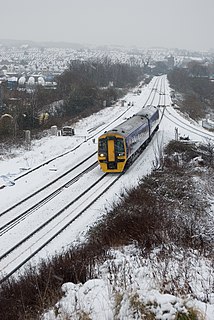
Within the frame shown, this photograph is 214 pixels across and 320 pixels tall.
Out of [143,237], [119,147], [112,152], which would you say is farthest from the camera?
[112,152]

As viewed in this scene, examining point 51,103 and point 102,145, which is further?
point 51,103

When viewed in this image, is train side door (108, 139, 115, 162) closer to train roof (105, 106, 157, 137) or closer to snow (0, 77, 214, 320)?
train roof (105, 106, 157, 137)

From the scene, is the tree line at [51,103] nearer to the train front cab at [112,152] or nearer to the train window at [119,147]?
the train front cab at [112,152]

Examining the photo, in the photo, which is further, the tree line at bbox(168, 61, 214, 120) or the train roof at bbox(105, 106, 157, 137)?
the tree line at bbox(168, 61, 214, 120)

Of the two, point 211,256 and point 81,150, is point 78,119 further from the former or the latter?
point 211,256

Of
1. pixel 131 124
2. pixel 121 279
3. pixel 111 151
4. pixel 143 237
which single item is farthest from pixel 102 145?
pixel 121 279

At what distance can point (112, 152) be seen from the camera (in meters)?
22.1

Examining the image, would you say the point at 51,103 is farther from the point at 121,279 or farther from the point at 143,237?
the point at 121,279

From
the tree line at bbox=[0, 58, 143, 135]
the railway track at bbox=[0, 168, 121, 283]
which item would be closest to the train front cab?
the railway track at bbox=[0, 168, 121, 283]

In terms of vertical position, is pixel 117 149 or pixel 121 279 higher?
pixel 121 279

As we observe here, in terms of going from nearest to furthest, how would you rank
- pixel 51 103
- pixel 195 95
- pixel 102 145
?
pixel 102 145 < pixel 51 103 < pixel 195 95

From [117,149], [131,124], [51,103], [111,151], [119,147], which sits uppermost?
[131,124]

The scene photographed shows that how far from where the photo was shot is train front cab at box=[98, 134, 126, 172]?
21.8 metres

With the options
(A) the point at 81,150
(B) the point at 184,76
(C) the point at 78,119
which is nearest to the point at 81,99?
(C) the point at 78,119
